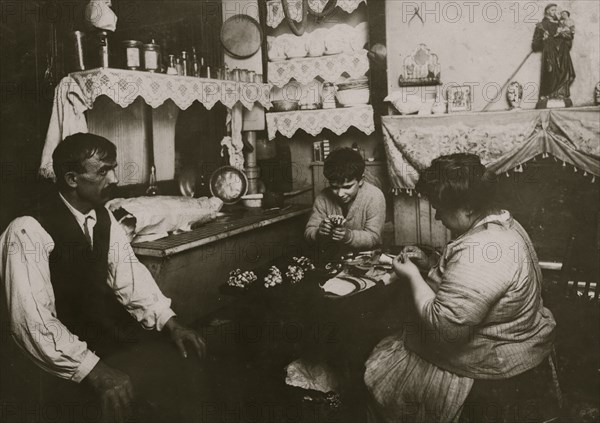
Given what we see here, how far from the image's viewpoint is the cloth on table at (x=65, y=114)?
12.1 feet

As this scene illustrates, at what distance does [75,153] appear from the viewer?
2.54 m

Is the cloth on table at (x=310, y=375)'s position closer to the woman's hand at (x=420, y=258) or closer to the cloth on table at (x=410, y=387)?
the cloth on table at (x=410, y=387)

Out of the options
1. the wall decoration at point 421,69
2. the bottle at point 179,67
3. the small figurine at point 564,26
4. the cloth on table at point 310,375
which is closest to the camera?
the cloth on table at point 310,375

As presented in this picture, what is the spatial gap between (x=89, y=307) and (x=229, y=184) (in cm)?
293

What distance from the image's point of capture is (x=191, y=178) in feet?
17.8

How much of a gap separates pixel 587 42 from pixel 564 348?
143 inches

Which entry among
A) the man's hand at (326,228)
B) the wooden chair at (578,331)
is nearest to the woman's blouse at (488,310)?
the wooden chair at (578,331)

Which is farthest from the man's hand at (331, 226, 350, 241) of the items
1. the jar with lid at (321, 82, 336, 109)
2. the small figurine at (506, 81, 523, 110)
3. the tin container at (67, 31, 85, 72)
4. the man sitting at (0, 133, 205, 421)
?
the small figurine at (506, 81, 523, 110)

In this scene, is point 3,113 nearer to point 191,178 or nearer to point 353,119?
point 191,178

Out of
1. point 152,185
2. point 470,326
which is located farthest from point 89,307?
point 152,185

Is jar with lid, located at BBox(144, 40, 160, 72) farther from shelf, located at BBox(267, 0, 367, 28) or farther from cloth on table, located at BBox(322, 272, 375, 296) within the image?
cloth on table, located at BBox(322, 272, 375, 296)

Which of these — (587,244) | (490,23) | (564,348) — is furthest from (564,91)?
(564,348)

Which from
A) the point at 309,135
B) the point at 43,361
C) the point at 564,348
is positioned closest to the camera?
the point at 43,361

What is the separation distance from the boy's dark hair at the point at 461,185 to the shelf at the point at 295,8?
140 inches
